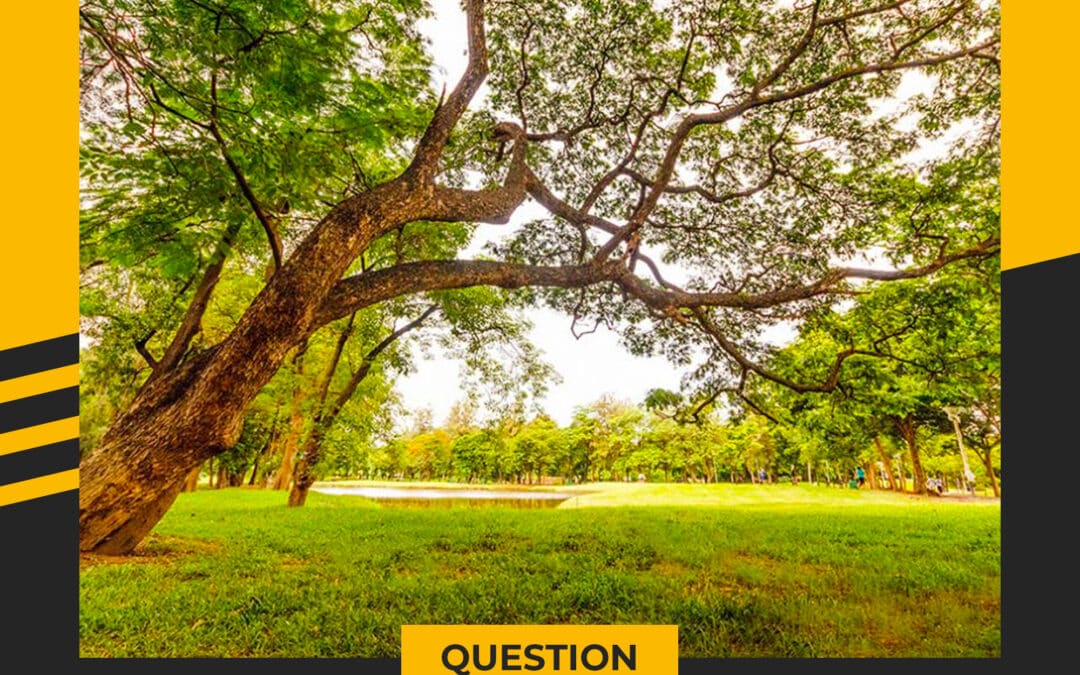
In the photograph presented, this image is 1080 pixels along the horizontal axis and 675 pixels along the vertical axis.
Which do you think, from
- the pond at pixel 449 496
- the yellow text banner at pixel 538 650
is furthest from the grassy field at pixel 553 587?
the pond at pixel 449 496

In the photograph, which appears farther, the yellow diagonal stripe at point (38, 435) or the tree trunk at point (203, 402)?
the tree trunk at point (203, 402)

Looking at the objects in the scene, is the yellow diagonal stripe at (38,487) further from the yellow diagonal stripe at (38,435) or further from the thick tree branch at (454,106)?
the thick tree branch at (454,106)

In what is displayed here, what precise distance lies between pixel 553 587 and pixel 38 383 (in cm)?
359

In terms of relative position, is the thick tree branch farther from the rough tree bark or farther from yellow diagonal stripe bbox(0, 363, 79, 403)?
the rough tree bark

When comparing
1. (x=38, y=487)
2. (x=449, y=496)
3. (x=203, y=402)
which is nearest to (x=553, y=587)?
(x=203, y=402)

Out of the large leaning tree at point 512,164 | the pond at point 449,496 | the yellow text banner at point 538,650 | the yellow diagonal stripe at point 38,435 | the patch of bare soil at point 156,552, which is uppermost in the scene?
the large leaning tree at point 512,164

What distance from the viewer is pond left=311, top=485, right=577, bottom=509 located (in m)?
12.3

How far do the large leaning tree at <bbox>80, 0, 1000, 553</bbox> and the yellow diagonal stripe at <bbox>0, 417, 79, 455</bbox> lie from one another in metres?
0.56

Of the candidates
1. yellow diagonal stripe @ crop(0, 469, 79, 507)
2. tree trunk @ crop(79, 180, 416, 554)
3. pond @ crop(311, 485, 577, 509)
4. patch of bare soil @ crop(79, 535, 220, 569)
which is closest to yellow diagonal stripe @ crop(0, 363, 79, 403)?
yellow diagonal stripe @ crop(0, 469, 79, 507)

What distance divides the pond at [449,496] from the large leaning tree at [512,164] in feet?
24.1

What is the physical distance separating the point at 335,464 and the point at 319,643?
7634 millimetres

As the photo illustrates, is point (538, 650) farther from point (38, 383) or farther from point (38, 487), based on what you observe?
point (38, 383)

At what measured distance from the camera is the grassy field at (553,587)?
280cm

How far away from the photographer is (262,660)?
7.92ft
